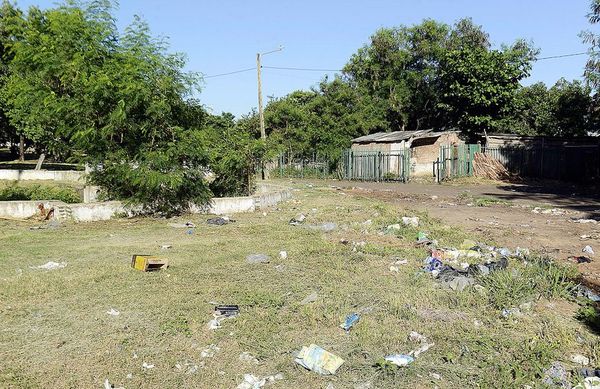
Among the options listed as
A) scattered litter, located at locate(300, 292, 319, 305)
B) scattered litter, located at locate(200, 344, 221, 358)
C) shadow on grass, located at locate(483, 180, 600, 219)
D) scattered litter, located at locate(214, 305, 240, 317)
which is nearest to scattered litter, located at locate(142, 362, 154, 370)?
scattered litter, located at locate(200, 344, 221, 358)

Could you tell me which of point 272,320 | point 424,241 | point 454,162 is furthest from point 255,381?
point 454,162

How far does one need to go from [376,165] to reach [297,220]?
1566 centimetres

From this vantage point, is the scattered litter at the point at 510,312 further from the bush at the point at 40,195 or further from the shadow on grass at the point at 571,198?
the bush at the point at 40,195

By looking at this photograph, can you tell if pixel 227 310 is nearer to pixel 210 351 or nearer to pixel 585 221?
pixel 210 351

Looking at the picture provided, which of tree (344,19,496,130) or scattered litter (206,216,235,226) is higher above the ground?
tree (344,19,496,130)

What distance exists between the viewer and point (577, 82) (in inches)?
1299

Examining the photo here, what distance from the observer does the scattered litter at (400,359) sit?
149 inches

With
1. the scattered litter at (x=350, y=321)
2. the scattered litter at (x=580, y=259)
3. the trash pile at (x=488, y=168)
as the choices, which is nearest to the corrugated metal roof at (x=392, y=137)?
the trash pile at (x=488, y=168)

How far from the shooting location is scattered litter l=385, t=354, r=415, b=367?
3797 mm

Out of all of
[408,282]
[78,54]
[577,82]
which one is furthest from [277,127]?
[408,282]

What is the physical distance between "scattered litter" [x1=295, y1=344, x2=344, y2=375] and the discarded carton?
324 centimetres

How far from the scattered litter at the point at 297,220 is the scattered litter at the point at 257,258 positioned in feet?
10.5

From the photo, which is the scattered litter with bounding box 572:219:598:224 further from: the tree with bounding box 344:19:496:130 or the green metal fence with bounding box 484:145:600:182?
the tree with bounding box 344:19:496:130

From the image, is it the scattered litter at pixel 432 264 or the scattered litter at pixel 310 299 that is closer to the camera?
the scattered litter at pixel 310 299
